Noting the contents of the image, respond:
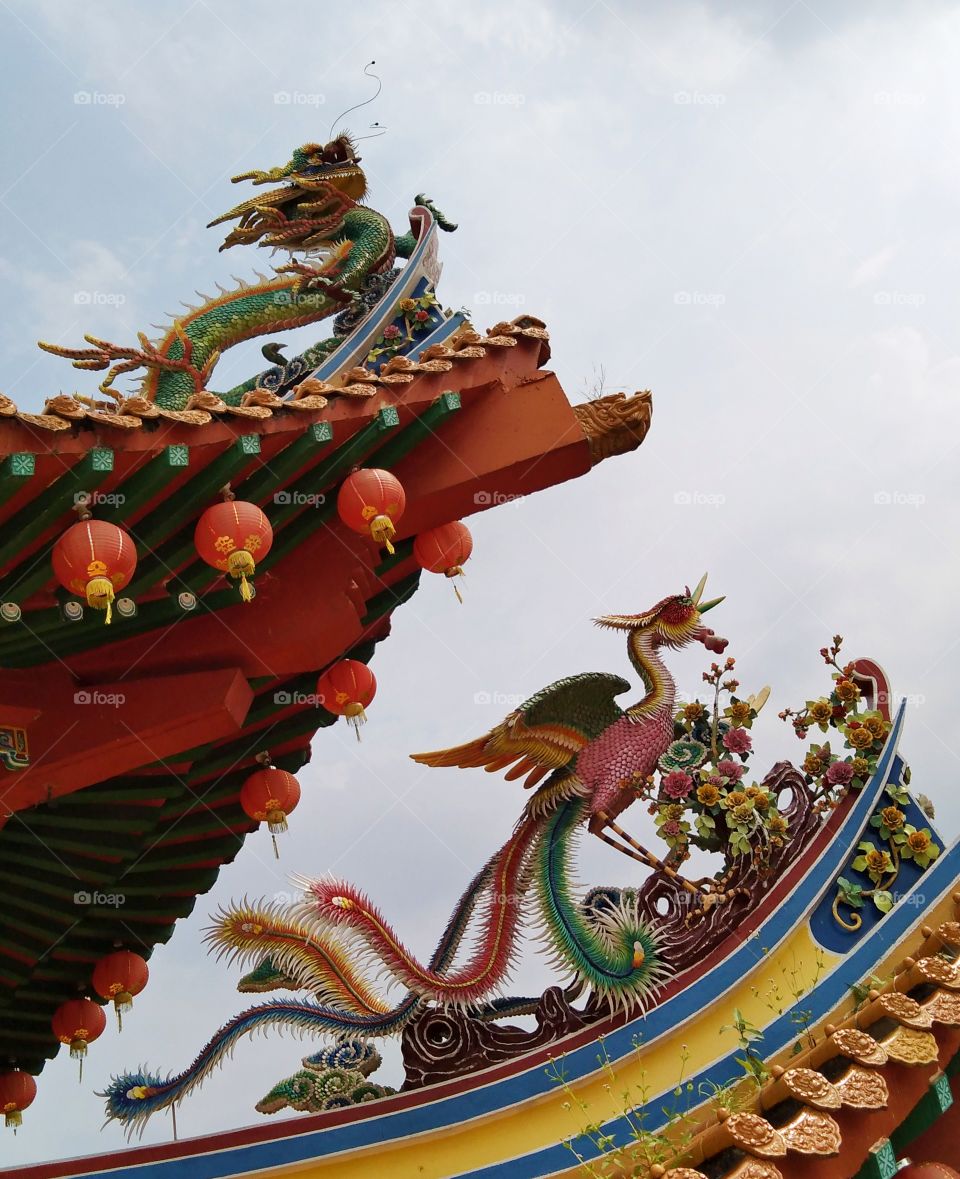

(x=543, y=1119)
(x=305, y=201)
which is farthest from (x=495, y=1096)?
(x=305, y=201)

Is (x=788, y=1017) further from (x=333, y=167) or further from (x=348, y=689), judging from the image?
(x=333, y=167)

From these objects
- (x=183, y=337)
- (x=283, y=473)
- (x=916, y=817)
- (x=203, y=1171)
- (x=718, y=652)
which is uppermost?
(x=183, y=337)

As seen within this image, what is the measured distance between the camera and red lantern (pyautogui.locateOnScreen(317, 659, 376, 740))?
6.70 metres

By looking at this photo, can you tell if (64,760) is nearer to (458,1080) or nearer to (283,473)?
(283,473)

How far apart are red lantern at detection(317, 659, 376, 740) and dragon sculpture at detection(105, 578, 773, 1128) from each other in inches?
59.8

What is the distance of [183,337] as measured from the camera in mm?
8109

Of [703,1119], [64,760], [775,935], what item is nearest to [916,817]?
[775,935]

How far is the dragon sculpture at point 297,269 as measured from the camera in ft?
26.8

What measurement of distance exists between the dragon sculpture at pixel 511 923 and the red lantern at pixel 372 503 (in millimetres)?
2743

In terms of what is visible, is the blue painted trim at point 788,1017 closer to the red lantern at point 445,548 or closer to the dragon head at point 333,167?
the red lantern at point 445,548

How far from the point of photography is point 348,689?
22.0ft

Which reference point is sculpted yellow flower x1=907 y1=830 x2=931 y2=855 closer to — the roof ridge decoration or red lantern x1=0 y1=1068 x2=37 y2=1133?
the roof ridge decoration

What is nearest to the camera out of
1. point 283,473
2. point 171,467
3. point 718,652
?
point 171,467

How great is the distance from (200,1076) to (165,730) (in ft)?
9.41
